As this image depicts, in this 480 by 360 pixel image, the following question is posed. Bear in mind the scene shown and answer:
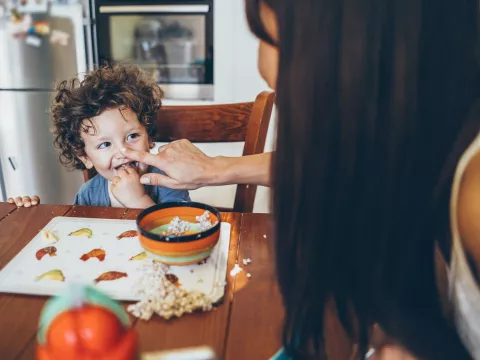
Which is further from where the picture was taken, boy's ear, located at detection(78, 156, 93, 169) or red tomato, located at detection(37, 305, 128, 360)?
boy's ear, located at detection(78, 156, 93, 169)

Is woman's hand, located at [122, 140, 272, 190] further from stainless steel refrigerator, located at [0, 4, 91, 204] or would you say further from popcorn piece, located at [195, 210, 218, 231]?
stainless steel refrigerator, located at [0, 4, 91, 204]

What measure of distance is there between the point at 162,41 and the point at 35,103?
807mm

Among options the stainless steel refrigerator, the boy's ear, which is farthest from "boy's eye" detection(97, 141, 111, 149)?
the stainless steel refrigerator

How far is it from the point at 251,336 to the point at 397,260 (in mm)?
208

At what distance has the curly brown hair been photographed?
1262mm

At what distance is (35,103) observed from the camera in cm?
256

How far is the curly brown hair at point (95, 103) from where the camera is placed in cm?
126

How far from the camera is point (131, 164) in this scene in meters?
1.28

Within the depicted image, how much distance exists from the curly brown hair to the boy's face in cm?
2

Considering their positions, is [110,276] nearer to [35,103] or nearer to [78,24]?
[78,24]

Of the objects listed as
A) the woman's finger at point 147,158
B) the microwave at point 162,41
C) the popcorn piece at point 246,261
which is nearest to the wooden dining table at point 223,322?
the popcorn piece at point 246,261

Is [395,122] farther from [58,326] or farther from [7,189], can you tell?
[7,189]

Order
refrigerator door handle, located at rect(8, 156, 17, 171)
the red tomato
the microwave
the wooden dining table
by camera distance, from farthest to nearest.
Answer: refrigerator door handle, located at rect(8, 156, 17, 171), the microwave, the wooden dining table, the red tomato

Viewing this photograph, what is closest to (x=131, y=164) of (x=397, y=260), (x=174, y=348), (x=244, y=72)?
(x=174, y=348)
